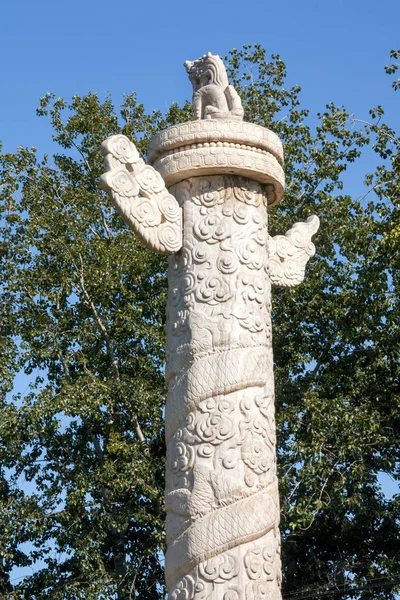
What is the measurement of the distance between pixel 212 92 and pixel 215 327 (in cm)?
137

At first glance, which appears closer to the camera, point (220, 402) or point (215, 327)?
point (220, 402)

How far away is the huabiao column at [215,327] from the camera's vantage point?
14.6 ft

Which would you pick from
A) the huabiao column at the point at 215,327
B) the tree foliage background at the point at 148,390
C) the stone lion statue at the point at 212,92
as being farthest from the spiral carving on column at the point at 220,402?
the tree foliage background at the point at 148,390

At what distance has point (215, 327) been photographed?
Answer: 475 cm

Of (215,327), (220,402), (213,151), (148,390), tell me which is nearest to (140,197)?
(213,151)

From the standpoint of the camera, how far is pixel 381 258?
1214 cm

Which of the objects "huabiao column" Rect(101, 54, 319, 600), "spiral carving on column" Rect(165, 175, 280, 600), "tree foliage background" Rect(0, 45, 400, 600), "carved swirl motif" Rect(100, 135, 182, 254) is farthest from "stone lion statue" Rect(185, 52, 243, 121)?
"tree foliage background" Rect(0, 45, 400, 600)

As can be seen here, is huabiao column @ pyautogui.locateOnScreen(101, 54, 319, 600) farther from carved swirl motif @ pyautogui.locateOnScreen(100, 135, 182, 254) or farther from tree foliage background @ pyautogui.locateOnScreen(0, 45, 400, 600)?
tree foliage background @ pyautogui.locateOnScreen(0, 45, 400, 600)

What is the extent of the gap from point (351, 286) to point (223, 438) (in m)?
8.42

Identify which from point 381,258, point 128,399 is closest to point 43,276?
point 128,399

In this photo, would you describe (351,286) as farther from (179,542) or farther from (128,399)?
(179,542)

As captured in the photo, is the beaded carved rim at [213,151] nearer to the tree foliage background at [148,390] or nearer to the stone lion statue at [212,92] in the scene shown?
the stone lion statue at [212,92]

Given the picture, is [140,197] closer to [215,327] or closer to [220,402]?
[215,327]

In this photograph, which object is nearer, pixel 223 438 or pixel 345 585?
pixel 223 438
